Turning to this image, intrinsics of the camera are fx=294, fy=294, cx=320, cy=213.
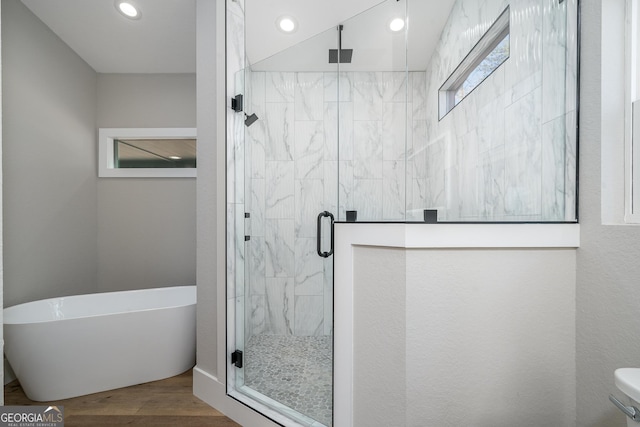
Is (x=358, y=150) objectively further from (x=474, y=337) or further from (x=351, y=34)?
(x=474, y=337)

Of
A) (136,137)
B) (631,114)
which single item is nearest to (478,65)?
(631,114)

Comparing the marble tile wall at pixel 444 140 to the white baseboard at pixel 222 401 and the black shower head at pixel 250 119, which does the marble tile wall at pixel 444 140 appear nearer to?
the black shower head at pixel 250 119

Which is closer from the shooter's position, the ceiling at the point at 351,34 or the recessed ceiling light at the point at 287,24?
the ceiling at the point at 351,34

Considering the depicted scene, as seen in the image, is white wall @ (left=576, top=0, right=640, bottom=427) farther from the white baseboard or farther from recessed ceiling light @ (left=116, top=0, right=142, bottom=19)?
recessed ceiling light @ (left=116, top=0, right=142, bottom=19)

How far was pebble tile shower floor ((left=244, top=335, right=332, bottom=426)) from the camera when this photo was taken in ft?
4.90

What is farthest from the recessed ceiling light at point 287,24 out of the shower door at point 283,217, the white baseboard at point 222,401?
the white baseboard at point 222,401

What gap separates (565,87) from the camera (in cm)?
126

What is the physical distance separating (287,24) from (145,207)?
2226mm

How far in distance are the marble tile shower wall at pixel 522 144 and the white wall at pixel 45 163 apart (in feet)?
9.27

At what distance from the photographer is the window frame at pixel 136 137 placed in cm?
300

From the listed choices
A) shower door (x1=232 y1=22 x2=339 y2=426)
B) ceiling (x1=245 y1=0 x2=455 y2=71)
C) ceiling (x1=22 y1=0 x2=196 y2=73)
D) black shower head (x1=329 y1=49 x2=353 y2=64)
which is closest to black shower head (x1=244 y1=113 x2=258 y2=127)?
shower door (x1=232 y1=22 x2=339 y2=426)

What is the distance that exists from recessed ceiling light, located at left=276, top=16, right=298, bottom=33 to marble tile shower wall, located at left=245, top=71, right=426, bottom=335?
639mm

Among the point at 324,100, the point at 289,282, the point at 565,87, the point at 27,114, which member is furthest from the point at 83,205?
the point at 565,87

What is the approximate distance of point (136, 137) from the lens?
3.02 meters
